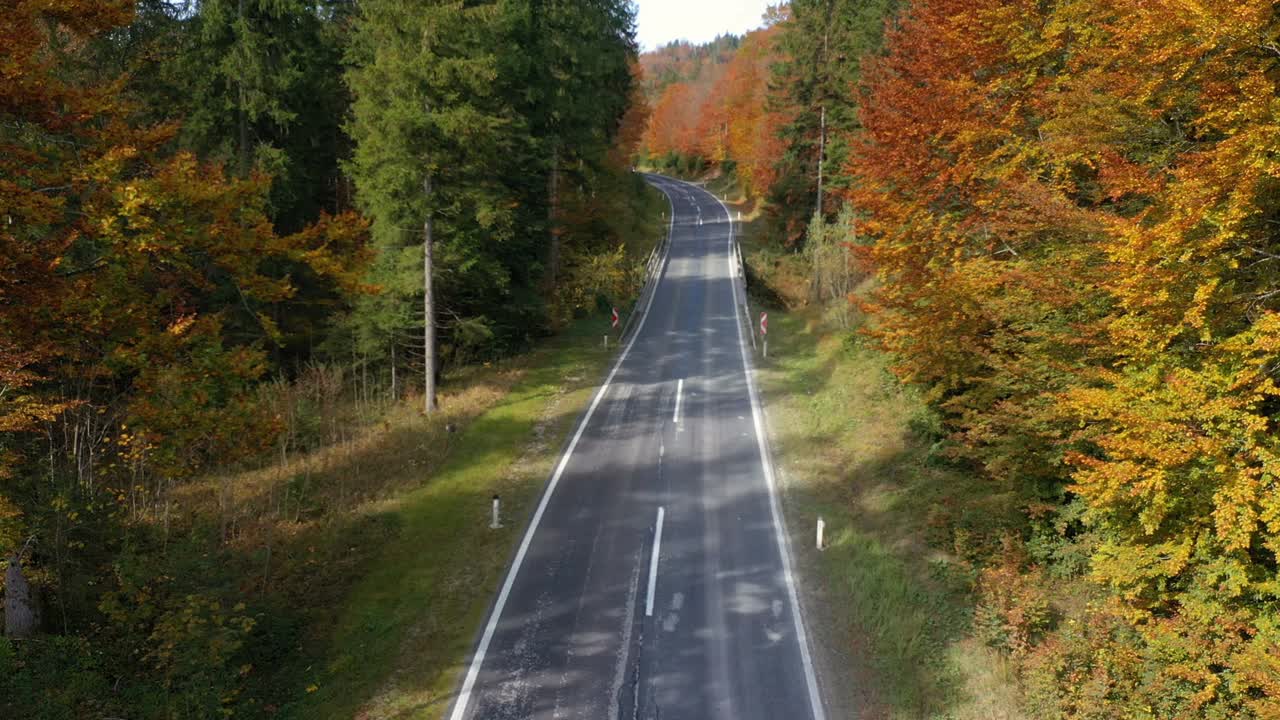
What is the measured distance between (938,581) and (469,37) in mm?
17403

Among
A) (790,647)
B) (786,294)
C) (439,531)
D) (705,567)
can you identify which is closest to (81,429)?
(439,531)

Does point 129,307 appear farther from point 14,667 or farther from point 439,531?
point 439,531

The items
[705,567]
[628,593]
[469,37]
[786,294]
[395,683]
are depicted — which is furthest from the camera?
[786,294]

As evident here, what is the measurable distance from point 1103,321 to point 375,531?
13.7 meters

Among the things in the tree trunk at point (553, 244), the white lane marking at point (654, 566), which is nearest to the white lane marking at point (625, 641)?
the white lane marking at point (654, 566)

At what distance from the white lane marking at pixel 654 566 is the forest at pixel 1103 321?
5.43 metres

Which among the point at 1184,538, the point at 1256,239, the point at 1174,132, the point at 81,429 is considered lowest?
the point at 1184,538

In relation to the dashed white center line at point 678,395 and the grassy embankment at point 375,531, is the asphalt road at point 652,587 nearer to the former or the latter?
the dashed white center line at point 678,395

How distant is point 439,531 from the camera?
47.8 ft

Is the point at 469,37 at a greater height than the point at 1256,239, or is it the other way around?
the point at 469,37

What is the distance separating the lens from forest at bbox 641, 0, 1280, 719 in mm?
8414

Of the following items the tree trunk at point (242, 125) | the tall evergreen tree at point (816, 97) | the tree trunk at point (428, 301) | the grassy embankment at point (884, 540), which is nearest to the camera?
the grassy embankment at point (884, 540)

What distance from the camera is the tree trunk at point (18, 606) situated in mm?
8984

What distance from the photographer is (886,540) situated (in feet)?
46.7
